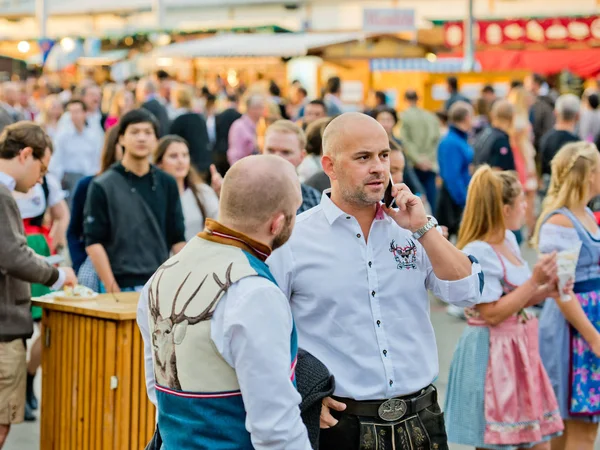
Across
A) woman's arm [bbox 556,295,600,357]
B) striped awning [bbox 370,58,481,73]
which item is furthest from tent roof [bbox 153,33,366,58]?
woman's arm [bbox 556,295,600,357]

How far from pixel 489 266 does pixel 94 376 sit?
77.2 inches

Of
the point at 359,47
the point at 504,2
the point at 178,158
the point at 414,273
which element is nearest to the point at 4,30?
the point at 504,2

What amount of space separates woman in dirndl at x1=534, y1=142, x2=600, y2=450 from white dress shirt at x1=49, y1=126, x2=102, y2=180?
22.5ft

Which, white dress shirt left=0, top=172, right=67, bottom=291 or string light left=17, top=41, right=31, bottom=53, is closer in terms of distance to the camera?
white dress shirt left=0, top=172, right=67, bottom=291

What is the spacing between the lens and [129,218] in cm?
588

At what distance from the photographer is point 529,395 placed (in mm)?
5000

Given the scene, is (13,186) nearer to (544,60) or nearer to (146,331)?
(146,331)

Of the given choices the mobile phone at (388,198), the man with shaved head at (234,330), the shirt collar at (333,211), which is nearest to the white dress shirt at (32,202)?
the shirt collar at (333,211)

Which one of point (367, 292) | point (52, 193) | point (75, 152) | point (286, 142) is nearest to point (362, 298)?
point (367, 292)

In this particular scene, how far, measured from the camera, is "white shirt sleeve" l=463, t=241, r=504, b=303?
16.3 feet

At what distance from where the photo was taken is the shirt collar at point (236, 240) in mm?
2891

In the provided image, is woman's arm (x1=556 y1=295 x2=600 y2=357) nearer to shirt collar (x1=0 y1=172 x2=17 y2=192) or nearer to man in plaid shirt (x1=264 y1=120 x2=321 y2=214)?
man in plaid shirt (x1=264 y1=120 x2=321 y2=214)

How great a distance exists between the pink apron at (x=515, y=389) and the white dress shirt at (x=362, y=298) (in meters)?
1.52

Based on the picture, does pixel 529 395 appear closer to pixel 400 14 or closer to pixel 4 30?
pixel 400 14
